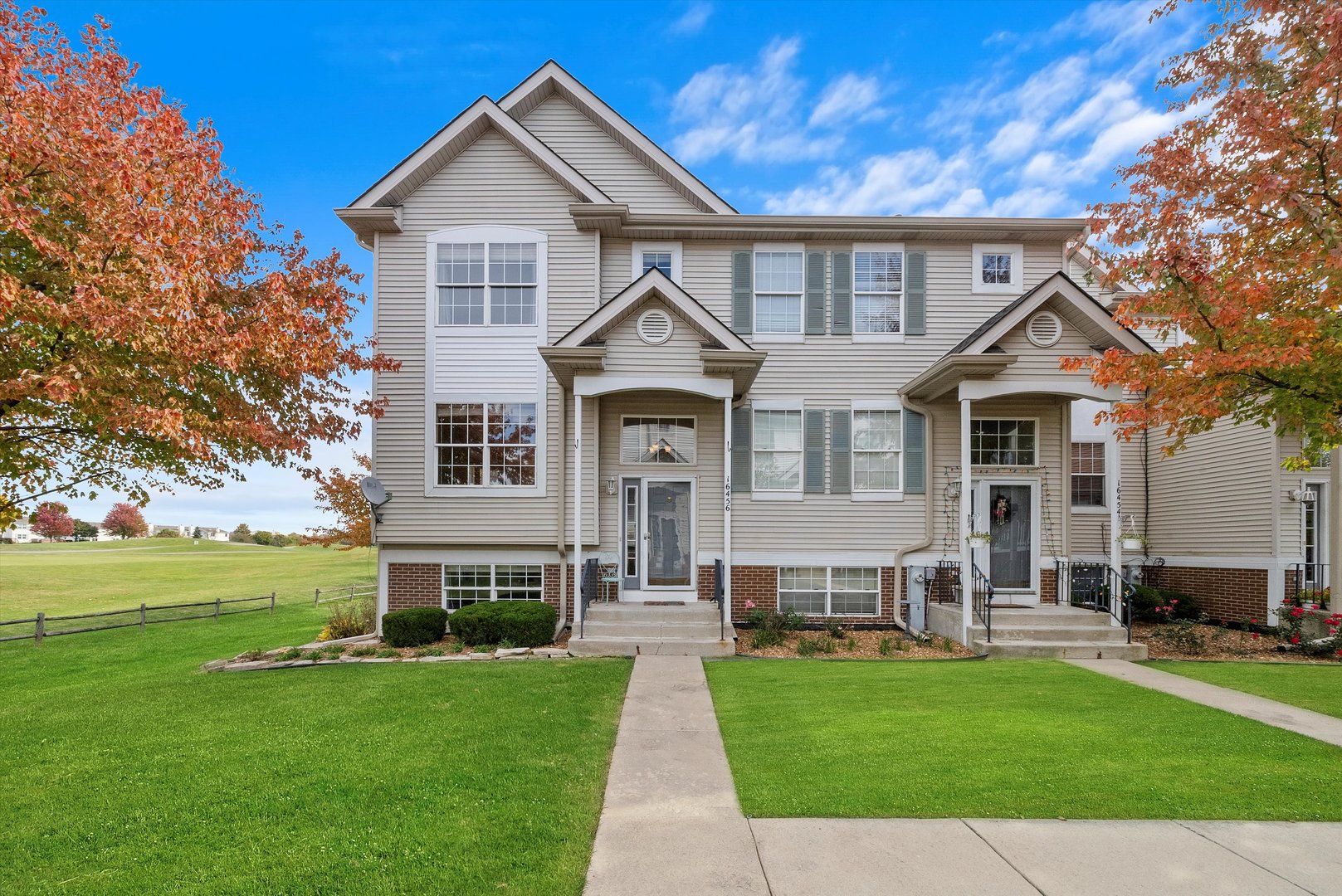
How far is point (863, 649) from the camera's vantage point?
11188 millimetres

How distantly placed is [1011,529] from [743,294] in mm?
6827

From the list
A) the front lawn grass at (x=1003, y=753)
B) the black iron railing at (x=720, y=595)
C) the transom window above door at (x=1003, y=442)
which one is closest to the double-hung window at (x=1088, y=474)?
the transom window above door at (x=1003, y=442)

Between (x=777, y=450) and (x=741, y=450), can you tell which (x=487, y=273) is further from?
(x=777, y=450)

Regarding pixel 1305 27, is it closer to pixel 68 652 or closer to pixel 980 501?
pixel 980 501

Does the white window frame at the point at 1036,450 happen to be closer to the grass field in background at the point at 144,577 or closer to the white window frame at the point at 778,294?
the white window frame at the point at 778,294

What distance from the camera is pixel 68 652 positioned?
1413 cm

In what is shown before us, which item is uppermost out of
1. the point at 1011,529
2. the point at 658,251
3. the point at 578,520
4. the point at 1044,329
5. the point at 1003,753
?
the point at 658,251

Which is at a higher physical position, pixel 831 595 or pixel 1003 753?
pixel 831 595

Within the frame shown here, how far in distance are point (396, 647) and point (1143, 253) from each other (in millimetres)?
12605

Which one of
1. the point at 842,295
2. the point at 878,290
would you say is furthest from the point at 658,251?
the point at 878,290

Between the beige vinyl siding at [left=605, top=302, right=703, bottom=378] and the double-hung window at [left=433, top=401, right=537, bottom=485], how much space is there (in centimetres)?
244

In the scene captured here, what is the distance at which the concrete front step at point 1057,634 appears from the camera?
10875 mm

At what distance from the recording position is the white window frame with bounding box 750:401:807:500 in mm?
12953

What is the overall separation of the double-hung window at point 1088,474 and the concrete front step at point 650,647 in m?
9.12
